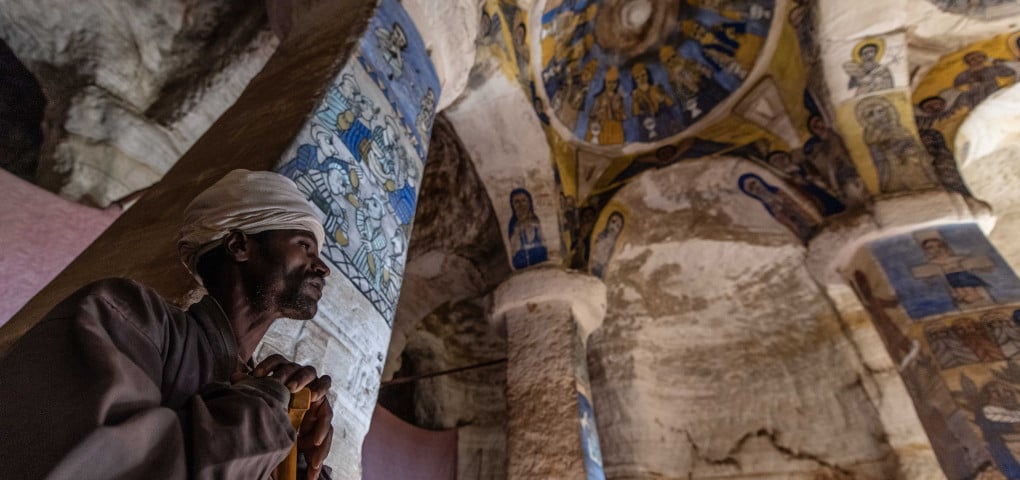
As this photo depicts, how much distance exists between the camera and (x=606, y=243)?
17.5 ft

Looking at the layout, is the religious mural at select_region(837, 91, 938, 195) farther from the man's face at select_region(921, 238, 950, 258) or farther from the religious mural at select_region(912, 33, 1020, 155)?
the man's face at select_region(921, 238, 950, 258)

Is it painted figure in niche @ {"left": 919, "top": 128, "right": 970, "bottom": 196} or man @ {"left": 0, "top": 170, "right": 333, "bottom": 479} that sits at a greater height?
painted figure in niche @ {"left": 919, "top": 128, "right": 970, "bottom": 196}

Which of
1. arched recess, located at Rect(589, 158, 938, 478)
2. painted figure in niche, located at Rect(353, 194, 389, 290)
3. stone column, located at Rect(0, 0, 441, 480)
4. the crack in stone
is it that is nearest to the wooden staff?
stone column, located at Rect(0, 0, 441, 480)

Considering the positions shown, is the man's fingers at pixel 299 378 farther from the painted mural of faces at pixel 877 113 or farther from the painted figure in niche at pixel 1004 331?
the painted mural of faces at pixel 877 113

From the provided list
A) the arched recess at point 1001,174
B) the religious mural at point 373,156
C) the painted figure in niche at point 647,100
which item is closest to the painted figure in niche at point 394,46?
the religious mural at point 373,156

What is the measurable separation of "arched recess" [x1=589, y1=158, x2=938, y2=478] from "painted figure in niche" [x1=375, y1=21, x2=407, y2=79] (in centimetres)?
319

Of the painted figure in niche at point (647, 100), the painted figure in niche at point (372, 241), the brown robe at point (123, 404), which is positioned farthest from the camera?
the painted figure in niche at point (647, 100)

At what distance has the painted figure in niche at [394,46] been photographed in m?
2.62

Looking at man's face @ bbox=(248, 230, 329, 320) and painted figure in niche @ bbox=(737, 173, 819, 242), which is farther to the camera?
painted figure in niche @ bbox=(737, 173, 819, 242)

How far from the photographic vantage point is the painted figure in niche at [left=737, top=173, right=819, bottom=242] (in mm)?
4777

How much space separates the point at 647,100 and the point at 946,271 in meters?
2.90

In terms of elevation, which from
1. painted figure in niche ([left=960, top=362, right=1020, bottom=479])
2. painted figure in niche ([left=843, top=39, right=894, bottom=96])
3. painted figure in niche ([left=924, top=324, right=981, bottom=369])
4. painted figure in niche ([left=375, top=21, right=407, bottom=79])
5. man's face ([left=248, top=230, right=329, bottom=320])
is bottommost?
man's face ([left=248, top=230, right=329, bottom=320])

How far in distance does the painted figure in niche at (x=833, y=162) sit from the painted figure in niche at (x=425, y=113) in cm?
323

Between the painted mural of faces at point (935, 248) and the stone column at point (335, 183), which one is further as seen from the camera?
Answer: the painted mural of faces at point (935, 248)
